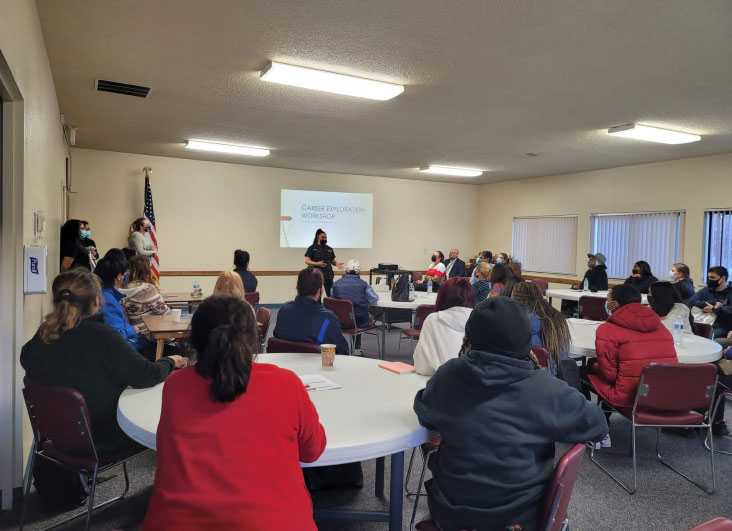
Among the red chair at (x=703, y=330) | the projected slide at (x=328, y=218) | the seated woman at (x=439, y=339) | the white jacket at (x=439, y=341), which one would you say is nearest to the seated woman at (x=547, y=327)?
the seated woman at (x=439, y=339)

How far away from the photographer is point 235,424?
122cm

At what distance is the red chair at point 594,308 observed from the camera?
589cm

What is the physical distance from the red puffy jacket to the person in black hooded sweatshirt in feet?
5.33

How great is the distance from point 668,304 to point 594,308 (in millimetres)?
2240

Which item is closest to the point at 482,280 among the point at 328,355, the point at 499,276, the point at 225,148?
the point at 499,276

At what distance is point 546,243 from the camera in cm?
Result: 1038

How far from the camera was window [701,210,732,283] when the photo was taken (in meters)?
7.48

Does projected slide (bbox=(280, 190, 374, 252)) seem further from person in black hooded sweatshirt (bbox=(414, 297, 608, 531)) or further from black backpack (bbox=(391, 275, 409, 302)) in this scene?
person in black hooded sweatshirt (bbox=(414, 297, 608, 531))

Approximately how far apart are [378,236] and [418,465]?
311 inches

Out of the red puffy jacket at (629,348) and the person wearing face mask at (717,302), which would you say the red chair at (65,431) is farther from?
the person wearing face mask at (717,302)

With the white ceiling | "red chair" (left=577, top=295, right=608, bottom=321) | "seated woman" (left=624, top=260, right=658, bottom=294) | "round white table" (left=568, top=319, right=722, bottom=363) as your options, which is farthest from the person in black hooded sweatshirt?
"seated woman" (left=624, top=260, right=658, bottom=294)

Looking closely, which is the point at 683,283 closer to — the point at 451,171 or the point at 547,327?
the point at 547,327

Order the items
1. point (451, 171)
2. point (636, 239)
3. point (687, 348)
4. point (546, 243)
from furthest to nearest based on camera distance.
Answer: point (546, 243) < point (451, 171) < point (636, 239) < point (687, 348)

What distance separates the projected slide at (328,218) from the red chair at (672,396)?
302 inches
